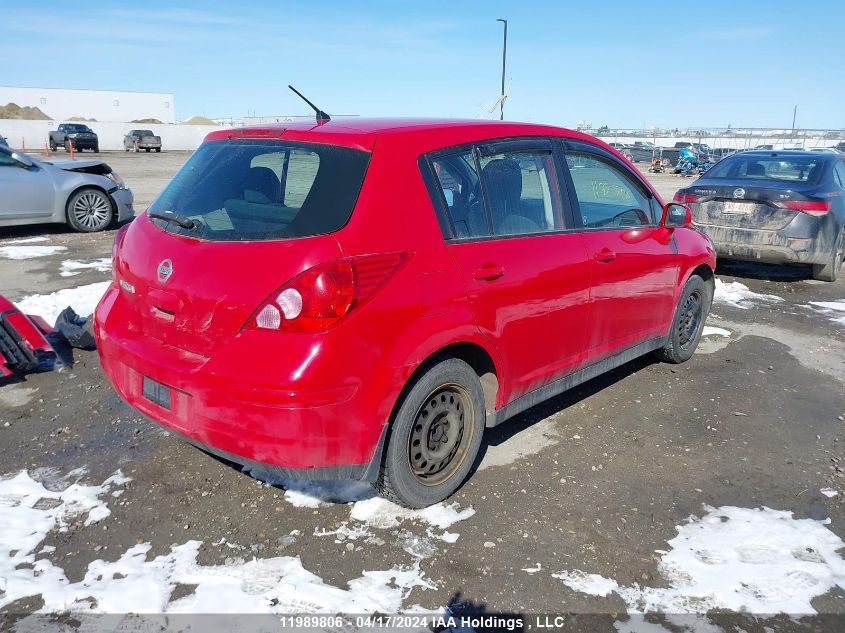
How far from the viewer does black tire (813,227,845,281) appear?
856 cm

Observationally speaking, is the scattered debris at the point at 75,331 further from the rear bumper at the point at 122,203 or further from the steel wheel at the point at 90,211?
the rear bumper at the point at 122,203

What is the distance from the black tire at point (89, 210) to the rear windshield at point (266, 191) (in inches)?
337

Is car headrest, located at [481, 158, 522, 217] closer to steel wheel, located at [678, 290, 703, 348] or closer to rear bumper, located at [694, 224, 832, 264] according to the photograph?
steel wheel, located at [678, 290, 703, 348]

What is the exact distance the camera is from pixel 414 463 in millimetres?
3213

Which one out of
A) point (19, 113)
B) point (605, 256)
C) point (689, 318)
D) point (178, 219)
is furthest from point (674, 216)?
point (19, 113)

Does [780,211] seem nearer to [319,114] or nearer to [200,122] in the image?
[319,114]

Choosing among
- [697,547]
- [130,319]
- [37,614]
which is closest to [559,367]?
[697,547]

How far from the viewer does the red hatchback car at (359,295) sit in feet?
8.83

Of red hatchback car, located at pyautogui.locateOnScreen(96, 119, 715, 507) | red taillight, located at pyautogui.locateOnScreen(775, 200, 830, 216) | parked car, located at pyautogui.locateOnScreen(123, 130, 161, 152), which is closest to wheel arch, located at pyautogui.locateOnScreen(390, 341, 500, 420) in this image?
red hatchback car, located at pyautogui.locateOnScreen(96, 119, 715, 507)

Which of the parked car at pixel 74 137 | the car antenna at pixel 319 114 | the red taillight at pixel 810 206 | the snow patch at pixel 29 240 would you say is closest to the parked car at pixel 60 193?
the snow patch at pixel 29 240

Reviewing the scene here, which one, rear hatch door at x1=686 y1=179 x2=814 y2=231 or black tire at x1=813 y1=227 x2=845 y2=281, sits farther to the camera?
black tire at x1=813 y1=227 x2=845 y2=281

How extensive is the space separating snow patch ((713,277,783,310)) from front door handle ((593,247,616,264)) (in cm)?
412

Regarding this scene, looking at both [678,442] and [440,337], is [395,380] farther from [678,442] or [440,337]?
[678,442]

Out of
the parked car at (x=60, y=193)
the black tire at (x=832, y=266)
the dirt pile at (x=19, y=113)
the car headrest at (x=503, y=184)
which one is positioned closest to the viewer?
the car headrest at (x=503, y=184)
